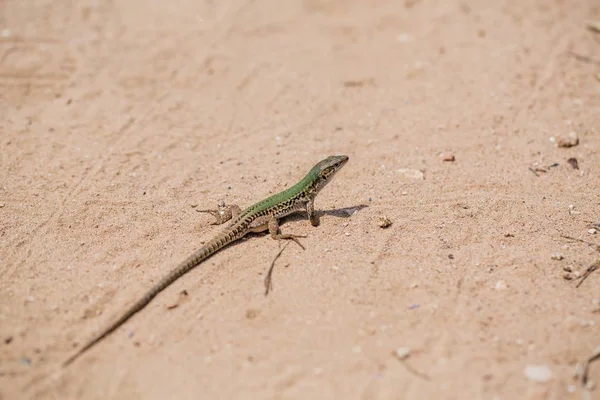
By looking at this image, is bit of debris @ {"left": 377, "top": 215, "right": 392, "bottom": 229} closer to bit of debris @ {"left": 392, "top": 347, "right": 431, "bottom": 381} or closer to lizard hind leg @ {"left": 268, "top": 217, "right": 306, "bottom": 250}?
lizard hind leg @ {"left": 268, "top": 217, "right": 306, "bottom": 250}

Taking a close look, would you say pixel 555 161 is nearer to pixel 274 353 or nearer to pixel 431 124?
pixel 431 124

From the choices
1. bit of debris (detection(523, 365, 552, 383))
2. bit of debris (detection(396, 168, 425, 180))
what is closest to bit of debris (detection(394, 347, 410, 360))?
bit of debris (detection(523, 365, 552, 383))

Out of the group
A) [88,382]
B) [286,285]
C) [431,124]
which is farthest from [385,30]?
[88,382]

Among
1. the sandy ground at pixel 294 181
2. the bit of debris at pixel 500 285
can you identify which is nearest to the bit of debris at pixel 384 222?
the sandy ground at pixel 294 181

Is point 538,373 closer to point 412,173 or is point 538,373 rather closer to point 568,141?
point 412,173

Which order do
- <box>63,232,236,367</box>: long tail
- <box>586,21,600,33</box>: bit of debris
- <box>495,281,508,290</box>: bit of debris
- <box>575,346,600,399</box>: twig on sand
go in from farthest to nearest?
<box>586,21,600,33</box>: bit of debris < <box>495,281,508,290</box>: bit of debris < <box>63,232,236,367</box>: long tail < <box>575,346,600,399</box>: twig on sand

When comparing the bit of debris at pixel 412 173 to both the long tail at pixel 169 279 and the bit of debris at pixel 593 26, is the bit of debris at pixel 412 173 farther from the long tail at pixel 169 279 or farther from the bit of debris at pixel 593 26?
the bit of debris at pixel 593 26

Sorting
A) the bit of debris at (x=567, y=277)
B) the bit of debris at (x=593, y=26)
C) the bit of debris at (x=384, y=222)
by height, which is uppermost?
the bit of debris at (x=593, y=26)
